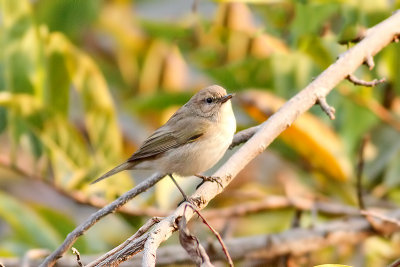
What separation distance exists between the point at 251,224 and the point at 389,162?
3.17 ft

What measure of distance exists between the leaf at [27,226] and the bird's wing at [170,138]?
0.83m

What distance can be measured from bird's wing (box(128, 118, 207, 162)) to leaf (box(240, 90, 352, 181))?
1.16 ft

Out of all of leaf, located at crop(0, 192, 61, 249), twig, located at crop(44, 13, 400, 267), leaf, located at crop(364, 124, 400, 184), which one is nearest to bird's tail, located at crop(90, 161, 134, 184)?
leaf, located at crop(0, 192, 61, 249)

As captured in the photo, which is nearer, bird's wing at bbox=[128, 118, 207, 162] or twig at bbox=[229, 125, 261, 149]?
twig at bbox=[229, 125, 261, 149]

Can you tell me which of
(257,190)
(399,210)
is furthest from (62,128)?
(399,210)

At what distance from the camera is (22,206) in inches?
156

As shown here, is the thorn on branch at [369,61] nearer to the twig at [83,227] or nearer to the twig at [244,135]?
the twig at [244,135]

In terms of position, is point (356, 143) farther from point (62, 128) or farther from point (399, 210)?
point (62, 128)

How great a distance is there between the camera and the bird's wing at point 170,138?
3389mm

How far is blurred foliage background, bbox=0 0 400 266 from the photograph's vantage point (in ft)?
12.3

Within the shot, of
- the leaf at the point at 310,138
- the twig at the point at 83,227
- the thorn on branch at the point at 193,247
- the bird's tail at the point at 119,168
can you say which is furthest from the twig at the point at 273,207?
the thorn on branch at the point at 193,247

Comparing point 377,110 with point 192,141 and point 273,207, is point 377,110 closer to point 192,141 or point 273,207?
point 273,207

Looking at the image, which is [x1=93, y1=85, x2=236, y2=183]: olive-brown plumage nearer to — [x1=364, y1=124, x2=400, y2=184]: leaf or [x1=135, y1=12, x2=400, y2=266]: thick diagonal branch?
[x1=135, y1=12, x2=400, y2=266]: thick diagonal branch

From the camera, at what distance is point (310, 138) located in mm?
3791
